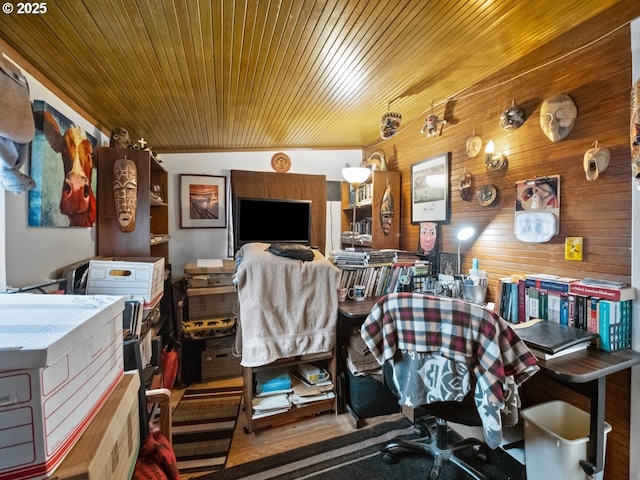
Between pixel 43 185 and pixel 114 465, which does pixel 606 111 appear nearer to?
pixel 114 465

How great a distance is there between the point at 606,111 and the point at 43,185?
8.87 feet

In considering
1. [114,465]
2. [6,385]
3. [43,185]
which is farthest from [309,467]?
[43,185]

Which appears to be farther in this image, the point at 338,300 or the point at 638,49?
the point at 338,300

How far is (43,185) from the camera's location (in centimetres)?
144

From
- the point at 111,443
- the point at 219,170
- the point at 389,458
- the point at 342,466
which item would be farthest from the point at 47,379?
the point at 219,170

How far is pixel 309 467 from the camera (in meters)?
1.62

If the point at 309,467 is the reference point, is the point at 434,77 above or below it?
above

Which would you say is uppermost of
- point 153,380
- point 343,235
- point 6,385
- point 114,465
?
point 343,235

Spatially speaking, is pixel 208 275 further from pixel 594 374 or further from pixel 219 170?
pixel 594 374

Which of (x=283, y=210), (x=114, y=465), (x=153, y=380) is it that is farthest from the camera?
(x=283, y=210)

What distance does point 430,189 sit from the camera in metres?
2.49

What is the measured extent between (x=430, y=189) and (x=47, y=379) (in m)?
2.51

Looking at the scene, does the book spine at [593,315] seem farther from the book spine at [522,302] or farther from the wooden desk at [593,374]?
the book spine at [522,302]

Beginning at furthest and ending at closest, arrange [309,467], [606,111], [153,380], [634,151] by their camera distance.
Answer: [153,380] < [309,467] < [606,111] < [634,151]
